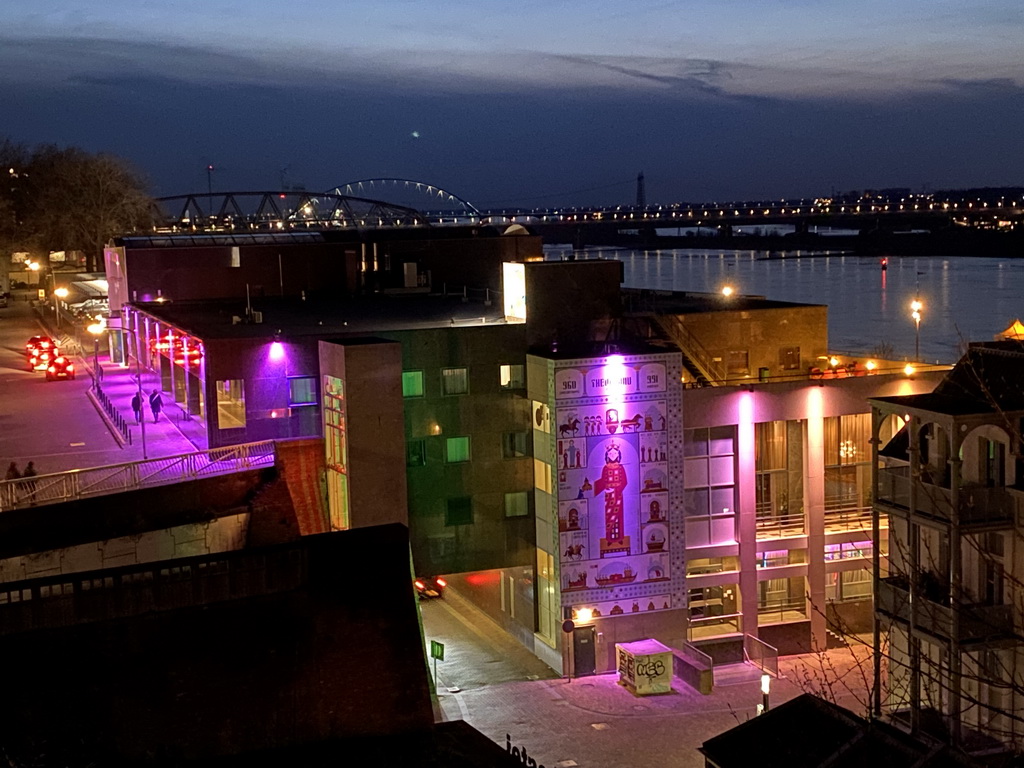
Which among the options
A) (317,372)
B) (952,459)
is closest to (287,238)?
(317,372)

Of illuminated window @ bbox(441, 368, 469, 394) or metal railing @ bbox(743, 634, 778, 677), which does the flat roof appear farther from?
metal railing @ bbox(743, 634, 778, 677)

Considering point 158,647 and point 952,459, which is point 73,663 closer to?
point 158,647

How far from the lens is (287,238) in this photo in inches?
1495

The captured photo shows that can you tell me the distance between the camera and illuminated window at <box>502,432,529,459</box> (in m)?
24.2

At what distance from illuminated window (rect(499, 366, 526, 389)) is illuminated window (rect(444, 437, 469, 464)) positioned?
135 cm

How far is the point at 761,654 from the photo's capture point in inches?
976

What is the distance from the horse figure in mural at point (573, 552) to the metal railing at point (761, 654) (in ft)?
13.5

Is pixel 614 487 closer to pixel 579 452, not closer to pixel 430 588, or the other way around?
pixel 579 452

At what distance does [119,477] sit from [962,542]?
11.7m

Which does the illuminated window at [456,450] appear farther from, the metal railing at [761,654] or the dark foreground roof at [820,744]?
the dark foreground roof at [820,744]

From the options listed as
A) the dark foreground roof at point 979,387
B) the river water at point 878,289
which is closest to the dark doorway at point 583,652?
the dark foreground roof at point 979,387

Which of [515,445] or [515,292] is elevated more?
[515,292]

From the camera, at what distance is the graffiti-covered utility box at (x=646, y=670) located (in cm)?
2277

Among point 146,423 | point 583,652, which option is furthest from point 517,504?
point 146,423
